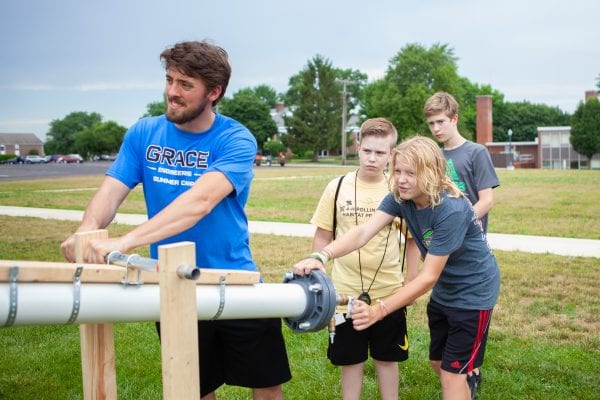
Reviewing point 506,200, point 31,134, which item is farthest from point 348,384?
point 31,134

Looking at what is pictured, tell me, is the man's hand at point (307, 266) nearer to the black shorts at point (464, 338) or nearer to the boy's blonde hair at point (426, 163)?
the boy's blonde hair at point (426, 163)

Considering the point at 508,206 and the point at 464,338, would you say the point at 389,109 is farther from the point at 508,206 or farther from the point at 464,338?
the point at 464,338

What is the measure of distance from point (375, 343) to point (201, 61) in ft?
6.22

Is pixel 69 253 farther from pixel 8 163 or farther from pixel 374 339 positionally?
pixel 8 163

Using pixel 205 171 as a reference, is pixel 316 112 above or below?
above

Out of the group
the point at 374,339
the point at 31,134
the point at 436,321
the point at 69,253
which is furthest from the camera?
the point at 31,134

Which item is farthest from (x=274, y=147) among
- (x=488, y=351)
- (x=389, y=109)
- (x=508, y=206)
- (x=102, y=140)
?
(x=488, y=351)

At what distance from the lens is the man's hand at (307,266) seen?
2.63 meters

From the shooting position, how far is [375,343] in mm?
3686

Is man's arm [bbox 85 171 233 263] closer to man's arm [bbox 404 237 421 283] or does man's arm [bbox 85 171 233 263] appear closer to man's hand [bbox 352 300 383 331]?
man's hand [bbox 352 300 383 331]

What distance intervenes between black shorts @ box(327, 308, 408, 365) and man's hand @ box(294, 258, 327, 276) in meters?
0.91

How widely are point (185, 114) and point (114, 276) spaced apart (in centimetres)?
97

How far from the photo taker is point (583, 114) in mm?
65000

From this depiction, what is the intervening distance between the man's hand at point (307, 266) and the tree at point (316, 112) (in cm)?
7518
